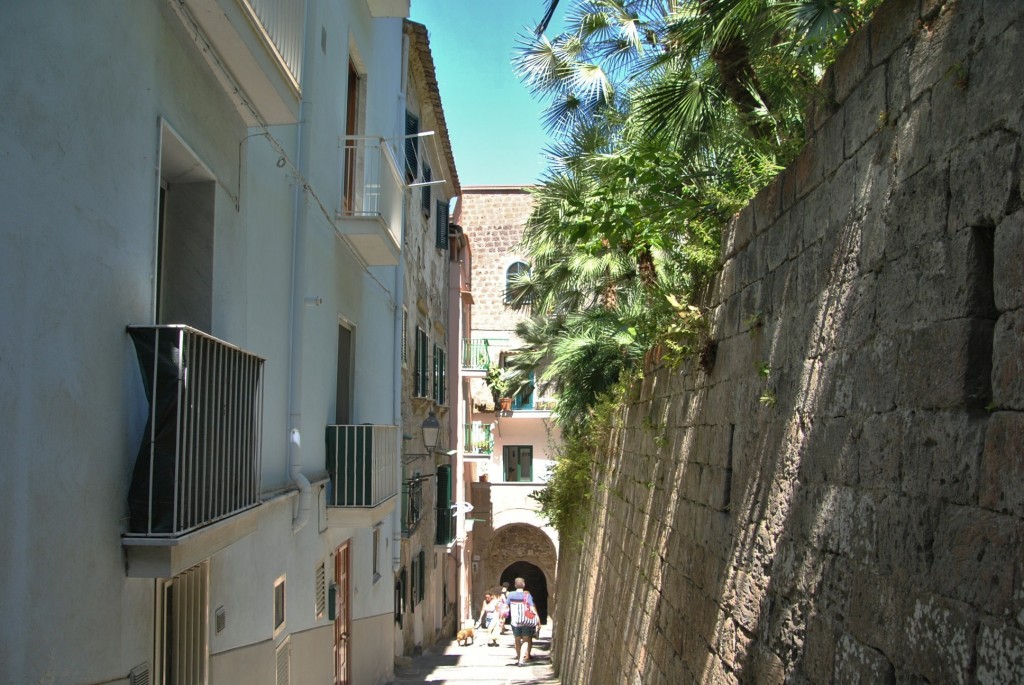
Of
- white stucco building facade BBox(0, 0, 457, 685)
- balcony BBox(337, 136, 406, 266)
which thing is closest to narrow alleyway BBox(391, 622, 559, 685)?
white stucco building facade BBox(0, 0, 457, 685)

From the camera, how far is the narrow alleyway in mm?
13492

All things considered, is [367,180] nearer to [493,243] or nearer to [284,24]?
[284,24]

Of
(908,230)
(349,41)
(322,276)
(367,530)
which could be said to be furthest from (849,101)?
(367,530)

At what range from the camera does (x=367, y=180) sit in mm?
9953

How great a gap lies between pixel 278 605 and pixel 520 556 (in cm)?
2535

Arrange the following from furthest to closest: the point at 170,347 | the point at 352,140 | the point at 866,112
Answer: the point at 352,140 < the point at 170,347 < the point at 866,112

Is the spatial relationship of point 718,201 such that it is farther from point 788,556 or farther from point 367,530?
point 367,530

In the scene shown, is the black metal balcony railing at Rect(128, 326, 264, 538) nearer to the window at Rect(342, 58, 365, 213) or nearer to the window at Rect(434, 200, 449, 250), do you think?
the window at Rect(342, 58, 365, 213)

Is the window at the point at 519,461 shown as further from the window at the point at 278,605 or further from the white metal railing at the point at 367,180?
the window at the point at 278,605

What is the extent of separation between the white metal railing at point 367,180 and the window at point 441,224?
32.5 feet

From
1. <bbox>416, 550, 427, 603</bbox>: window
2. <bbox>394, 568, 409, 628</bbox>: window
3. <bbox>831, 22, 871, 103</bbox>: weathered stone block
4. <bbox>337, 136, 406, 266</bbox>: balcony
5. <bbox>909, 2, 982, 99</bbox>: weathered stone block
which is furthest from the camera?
<bbox>416, 550, 427, 603</bbox>: window

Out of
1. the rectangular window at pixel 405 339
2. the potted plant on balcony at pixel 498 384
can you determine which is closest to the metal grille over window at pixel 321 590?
the rectangular window at pixel 405 339

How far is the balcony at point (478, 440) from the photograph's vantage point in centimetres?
2766

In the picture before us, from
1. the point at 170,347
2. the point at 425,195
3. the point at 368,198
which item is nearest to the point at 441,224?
the point at 425,195
